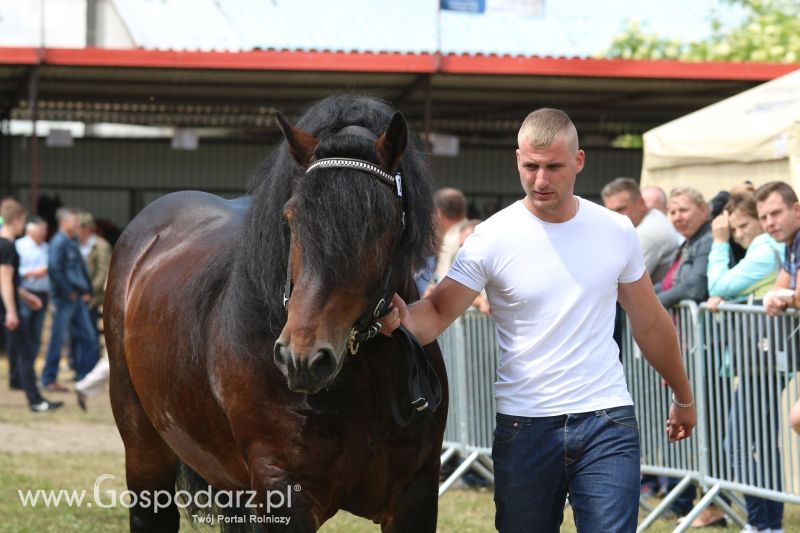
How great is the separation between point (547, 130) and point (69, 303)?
11281 mm

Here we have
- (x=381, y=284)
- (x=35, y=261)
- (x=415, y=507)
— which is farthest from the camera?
(x=35, y=261)

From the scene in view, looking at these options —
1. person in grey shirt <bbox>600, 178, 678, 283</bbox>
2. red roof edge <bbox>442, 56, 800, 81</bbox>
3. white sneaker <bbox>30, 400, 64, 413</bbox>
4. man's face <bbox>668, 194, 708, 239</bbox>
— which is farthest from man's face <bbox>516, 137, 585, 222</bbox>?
red roof edge <bbox>442, 56, 800, 81</bbox>

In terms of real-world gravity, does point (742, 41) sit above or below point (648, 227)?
above

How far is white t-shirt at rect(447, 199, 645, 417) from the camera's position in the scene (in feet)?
12.5

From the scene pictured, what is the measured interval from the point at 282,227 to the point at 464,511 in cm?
446

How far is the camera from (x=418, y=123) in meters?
23.2

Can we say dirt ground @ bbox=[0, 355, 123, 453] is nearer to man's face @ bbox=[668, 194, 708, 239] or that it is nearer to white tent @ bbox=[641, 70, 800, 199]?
man's face @ bbox=[668, 194, 708, 239]

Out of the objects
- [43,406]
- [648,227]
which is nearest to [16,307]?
[43,406]

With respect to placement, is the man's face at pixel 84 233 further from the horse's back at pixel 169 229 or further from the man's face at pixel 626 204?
the horse's back at pixel 169 229

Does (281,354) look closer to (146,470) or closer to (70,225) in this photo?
(146,470)

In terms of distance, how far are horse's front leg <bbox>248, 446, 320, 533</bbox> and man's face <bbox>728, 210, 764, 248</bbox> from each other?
415 cm

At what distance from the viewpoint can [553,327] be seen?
3809mm

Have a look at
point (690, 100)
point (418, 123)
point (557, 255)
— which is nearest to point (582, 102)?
point (690, 100)

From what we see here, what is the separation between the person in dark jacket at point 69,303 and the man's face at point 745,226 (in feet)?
28.9
